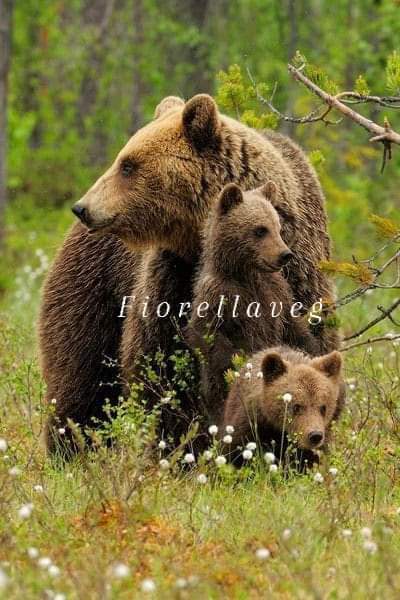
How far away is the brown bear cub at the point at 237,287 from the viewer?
6.05 metres

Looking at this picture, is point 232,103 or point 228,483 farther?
point 232,103

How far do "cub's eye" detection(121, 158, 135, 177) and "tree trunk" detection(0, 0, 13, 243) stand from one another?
858 cm

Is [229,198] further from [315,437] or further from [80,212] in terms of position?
[315,437]

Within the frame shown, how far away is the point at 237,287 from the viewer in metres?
6.17

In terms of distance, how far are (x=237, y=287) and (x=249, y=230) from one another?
30cm

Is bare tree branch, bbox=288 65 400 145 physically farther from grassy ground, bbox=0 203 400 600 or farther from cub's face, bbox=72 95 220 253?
grassy ground, bbox=0 203 400 600

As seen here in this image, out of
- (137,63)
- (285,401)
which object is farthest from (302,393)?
(137,63)

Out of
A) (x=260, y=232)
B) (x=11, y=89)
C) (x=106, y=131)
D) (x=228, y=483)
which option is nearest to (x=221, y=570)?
(x=228, y=483)

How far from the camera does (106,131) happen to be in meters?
21.8

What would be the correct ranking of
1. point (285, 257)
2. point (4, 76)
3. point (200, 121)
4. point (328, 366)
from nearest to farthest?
point (285, 257), point (328, 366), point (200, 121), point (4, 76)

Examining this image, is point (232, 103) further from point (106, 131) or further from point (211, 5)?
point (106, 131)

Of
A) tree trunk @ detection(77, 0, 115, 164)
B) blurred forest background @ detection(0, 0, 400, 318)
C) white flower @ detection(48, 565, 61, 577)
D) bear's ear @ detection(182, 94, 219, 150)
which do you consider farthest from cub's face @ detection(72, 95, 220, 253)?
tree trunk @ detection(77, 0, 115, 164)

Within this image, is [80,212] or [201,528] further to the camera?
[80,212]

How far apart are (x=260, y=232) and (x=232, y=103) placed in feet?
5.50
